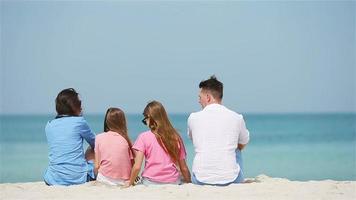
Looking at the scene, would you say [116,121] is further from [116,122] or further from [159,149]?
[159,149]

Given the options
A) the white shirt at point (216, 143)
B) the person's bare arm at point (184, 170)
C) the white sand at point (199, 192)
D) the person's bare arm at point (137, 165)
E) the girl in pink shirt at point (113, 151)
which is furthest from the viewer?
the girl in pink shirt at point (113, 151)

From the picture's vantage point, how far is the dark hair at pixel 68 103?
25.0ft

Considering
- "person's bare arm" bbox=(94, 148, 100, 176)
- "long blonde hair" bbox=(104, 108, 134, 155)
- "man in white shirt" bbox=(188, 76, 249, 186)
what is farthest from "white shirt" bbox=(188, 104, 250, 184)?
"person's bare arm" bbox=(94, 148, 100, 176)

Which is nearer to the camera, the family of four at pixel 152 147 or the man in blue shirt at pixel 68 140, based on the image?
the family of four at pixel 152 147

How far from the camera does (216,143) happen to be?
23.6 feet

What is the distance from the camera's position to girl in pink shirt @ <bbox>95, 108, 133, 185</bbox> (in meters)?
7.61

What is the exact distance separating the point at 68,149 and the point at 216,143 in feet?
5.30

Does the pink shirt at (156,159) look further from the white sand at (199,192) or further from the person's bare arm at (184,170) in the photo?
the white sand at (199,192)

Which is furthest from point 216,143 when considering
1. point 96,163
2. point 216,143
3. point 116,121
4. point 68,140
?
point 68,140

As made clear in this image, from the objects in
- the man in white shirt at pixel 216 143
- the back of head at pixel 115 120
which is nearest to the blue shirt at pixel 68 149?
the back of head at pixel 115 120

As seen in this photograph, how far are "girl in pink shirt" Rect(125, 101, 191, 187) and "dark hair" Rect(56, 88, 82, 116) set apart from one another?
769 millimetres

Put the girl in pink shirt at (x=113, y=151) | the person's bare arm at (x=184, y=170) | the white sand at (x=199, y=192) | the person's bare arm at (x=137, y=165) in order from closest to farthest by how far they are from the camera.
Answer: the white sand at (x=199, y=192) < the person's bare arm at (x=137, y=165) < the person's bare arm at (x=184, y=170) < the girl in pink shirt at (x=113, y=151)

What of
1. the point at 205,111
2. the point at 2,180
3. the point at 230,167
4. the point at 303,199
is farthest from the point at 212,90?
the point at 2,180

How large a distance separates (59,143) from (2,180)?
19.9 feet
